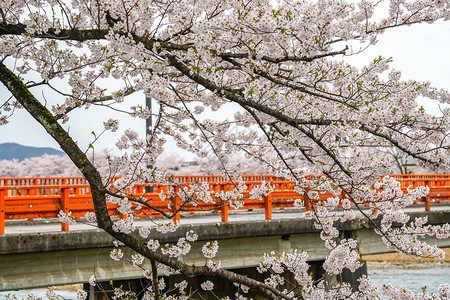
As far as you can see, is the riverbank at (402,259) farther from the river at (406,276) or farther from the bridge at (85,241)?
the bridge at (85,241)

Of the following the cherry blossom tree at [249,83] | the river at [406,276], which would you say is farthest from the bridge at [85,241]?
the river at [406,276]

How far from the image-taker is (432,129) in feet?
18.4

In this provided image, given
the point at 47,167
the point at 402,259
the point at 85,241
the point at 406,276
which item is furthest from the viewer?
the point at 47,167

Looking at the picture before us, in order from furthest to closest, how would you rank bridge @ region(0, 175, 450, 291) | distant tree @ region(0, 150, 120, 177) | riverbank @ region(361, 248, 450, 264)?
distant tree @ region(0, 150, 120, 177) < riverbank @ region(361, 248, 450, 264) < bridge @ region(0, 175, 450, 291)

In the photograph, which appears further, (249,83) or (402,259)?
(402,259)

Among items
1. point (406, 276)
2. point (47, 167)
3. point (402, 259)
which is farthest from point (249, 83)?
point (47, 167)

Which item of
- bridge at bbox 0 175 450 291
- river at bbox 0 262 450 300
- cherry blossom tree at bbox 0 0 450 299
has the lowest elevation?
river at bbox 0 262 450 300

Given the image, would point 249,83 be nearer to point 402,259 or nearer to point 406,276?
point 406,276

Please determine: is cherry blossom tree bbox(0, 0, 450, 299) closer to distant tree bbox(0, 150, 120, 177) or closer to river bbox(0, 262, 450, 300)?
river bbox(0, 262, 450, 300)

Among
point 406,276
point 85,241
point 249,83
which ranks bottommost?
point 406,276

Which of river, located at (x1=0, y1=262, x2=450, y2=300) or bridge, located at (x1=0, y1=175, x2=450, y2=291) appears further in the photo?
river, located at (x1=0, y1=262, x2=450, y2=300)

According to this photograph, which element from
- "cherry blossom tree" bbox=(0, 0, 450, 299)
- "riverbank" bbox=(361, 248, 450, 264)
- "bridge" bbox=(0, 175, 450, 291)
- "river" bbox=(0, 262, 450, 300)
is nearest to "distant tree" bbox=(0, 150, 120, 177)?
"river" bbox=(0, 262, 450, 300)

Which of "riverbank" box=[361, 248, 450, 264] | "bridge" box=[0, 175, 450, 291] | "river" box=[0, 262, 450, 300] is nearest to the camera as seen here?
"bridge" box=[0, 175, 450, 291]

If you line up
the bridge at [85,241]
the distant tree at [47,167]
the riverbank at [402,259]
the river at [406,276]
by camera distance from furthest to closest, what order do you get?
1. the distant tree at [47,167]
2. the riverbank at [402,259]
3. the river at [406,276]
4. the bridge at [85,241]
